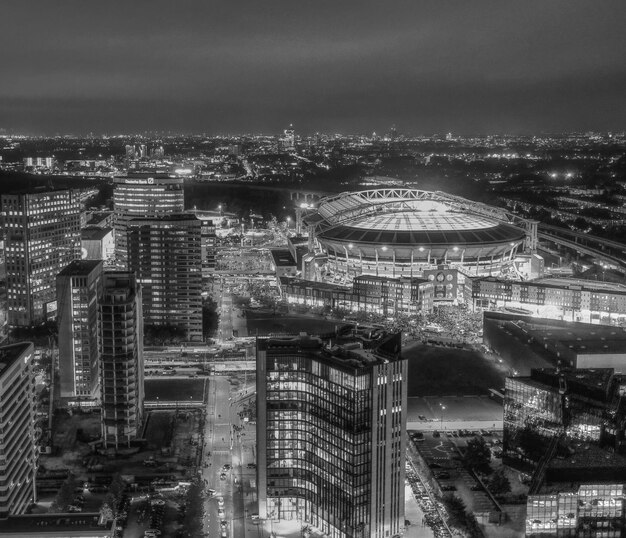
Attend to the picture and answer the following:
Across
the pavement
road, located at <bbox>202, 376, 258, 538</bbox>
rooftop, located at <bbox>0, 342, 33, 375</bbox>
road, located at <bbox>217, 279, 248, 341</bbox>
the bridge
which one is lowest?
the pavement

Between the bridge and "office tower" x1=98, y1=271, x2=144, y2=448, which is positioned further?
the bridge

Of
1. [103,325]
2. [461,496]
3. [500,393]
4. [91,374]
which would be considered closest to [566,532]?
[461,496]

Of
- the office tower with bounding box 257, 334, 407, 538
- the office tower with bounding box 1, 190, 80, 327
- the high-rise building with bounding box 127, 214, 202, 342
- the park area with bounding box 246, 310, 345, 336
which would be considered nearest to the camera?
the office tower with bounding box 257, 334, 407, 538

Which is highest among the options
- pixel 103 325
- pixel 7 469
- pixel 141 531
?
pixel 103 325

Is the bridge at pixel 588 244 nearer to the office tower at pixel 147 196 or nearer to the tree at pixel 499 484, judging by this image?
the office tower at pixel 147 196

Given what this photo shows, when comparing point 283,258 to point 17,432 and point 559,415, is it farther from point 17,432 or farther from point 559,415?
point 17,432

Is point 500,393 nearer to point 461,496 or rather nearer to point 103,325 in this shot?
point 461,496

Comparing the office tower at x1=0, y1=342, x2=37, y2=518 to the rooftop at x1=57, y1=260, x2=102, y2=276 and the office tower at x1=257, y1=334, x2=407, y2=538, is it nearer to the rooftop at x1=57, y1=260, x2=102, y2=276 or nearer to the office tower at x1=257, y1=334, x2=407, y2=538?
the office tower at x1=257, y1=334, x2=407, y2=538

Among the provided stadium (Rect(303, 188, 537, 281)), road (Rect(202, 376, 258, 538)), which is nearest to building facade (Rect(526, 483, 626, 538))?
road (Rect(202, 376, 258, 538))
